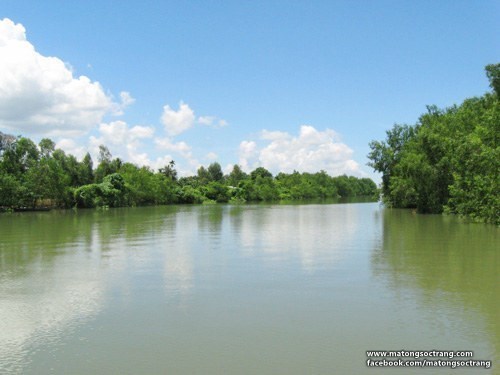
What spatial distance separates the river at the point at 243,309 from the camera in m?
9.18

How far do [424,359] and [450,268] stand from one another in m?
10.2

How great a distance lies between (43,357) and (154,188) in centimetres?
10110

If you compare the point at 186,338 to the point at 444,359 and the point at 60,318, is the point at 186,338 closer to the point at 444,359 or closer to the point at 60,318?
the point at 60,318

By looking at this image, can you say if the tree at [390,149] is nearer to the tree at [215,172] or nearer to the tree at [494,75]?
the tree at [494,75]

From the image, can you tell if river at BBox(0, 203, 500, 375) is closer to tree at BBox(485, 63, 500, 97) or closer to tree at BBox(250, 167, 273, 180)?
tree at BBox(485, 63, 500, 97)

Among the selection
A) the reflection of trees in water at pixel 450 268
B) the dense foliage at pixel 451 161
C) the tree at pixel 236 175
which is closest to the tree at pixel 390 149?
the dense foliage at pixel 451 161

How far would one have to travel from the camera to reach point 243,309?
41.8 feet

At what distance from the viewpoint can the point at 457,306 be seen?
1255 cm

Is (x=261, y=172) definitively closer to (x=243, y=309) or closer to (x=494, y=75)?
(x=494, y=75)

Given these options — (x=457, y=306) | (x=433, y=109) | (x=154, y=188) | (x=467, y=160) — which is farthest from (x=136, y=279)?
(x=154, y=188)

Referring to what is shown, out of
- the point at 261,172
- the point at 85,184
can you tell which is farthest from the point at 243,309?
the point at 261,172

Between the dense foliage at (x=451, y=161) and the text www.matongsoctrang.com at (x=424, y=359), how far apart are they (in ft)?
98.4

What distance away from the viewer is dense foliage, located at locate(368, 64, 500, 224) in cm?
3897

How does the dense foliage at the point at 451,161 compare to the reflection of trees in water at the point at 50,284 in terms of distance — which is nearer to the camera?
the reflection of trees in water at the point at 50,284
